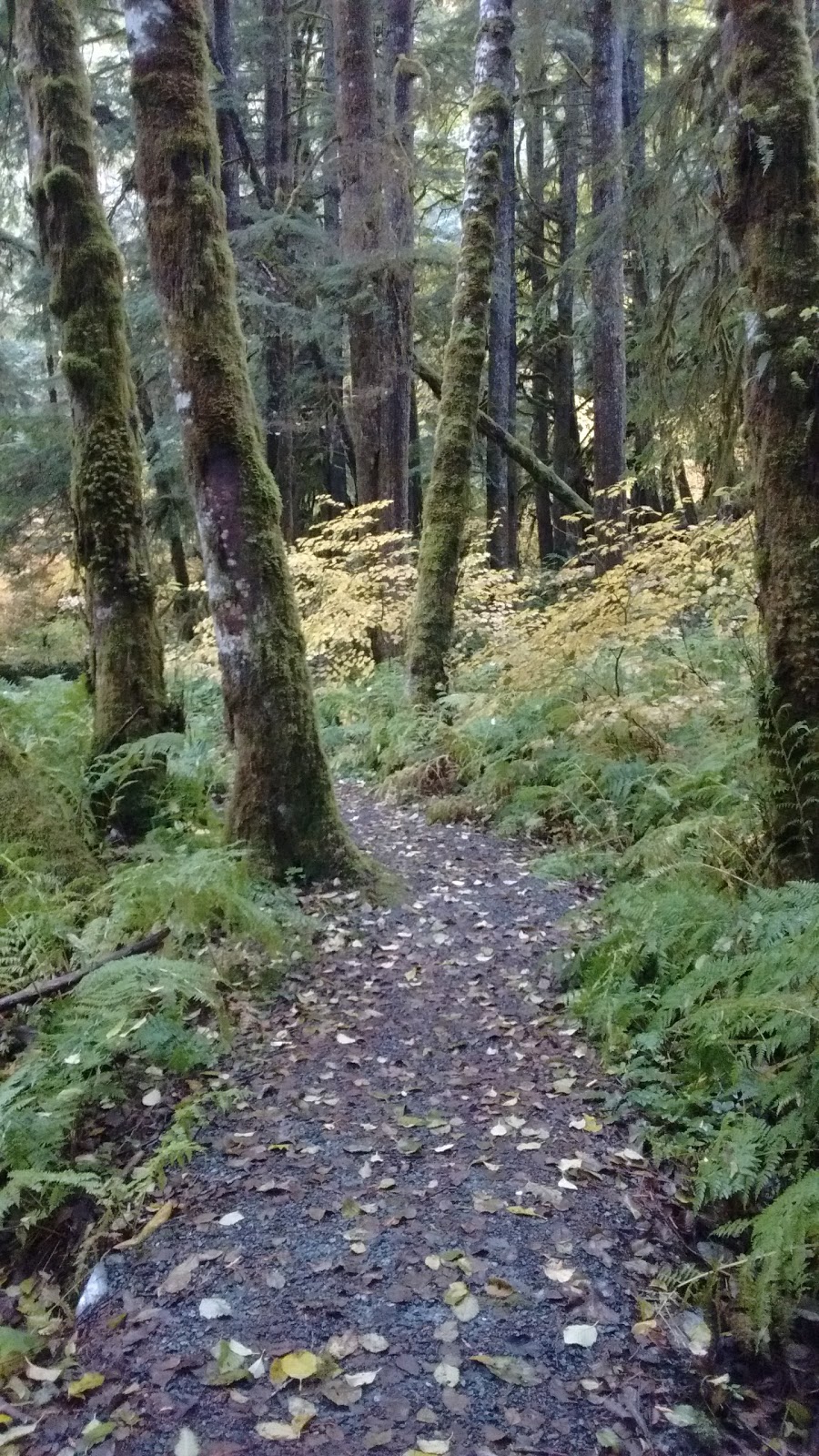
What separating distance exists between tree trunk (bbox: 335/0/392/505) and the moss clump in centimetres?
824

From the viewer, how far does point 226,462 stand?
231 inches

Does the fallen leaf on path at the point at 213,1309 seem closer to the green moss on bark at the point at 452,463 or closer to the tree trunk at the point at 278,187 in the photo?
the green moss on bark at the point at 452,463

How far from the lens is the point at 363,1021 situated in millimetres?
4836

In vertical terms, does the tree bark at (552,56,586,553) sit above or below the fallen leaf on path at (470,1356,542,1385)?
above

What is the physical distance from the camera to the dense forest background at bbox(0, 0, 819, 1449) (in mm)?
3912

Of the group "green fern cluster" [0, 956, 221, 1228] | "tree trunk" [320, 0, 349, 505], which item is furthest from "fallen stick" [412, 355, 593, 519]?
"green fern cluster" [0, 956, 221, 1228]

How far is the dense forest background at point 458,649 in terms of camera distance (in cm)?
391

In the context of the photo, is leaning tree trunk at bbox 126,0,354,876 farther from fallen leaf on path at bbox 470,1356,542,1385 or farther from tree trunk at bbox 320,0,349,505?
tree trunk at bbox 320,0,349,505

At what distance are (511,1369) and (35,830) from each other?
3.97 meters

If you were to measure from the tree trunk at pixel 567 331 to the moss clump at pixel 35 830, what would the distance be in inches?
632

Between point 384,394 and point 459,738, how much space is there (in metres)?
5.71

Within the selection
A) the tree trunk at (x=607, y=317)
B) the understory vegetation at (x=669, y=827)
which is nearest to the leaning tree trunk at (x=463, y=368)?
the understory vegetation at (x=669, y=827)

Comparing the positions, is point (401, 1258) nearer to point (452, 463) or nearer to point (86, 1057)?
point (86, 1057)

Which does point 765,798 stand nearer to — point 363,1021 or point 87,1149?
point 363,1021
